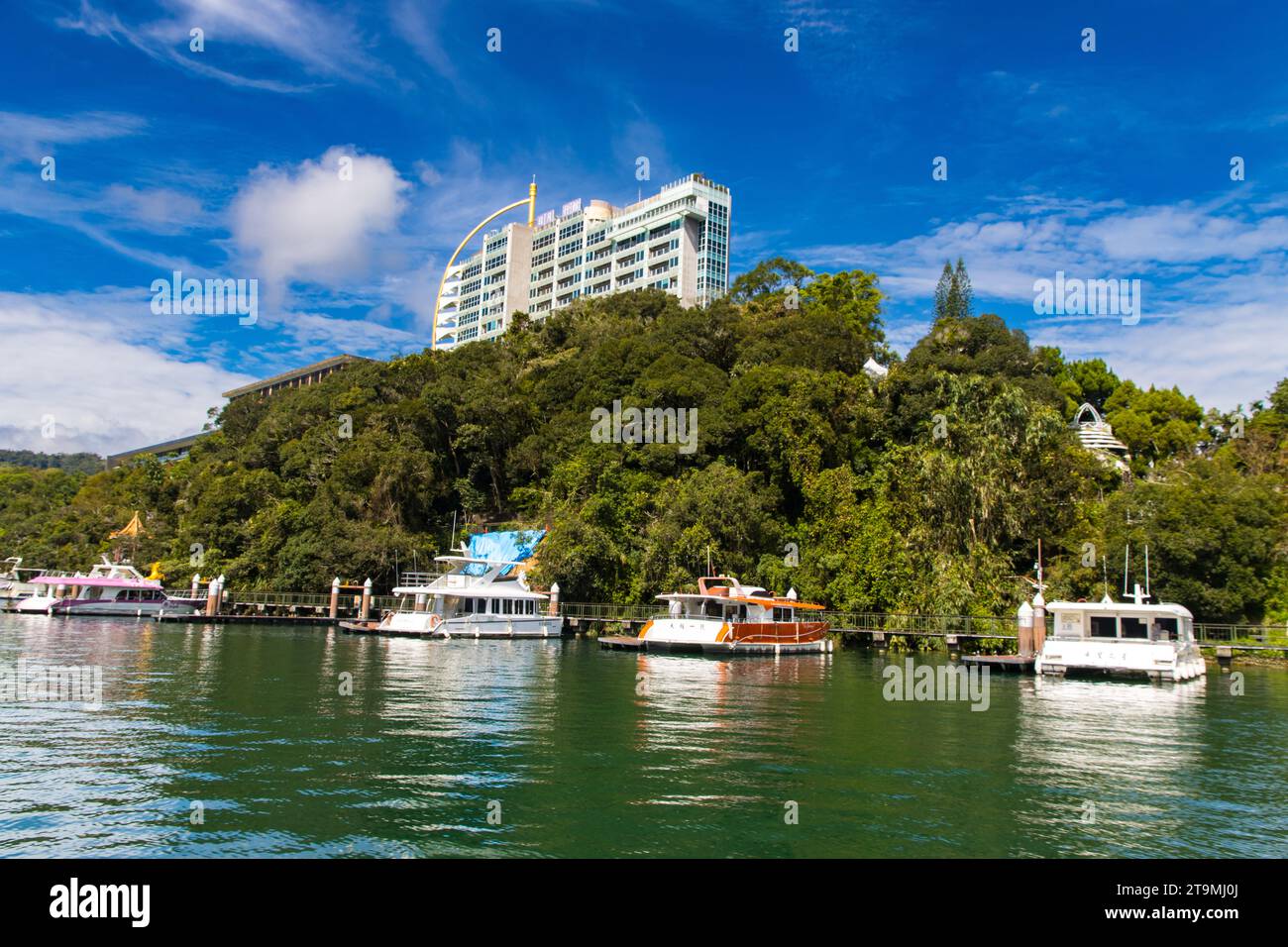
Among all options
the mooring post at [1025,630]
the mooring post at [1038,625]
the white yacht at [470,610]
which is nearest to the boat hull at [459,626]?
the white yacht at [470,610]

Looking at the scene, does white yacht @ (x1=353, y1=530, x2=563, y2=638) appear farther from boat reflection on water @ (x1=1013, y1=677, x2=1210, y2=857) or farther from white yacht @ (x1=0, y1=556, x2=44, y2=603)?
white yacht @ (x1=0, y1=556, x2=44, y2=603)

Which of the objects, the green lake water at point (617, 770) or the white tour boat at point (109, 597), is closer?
the green lake water at point (617, 770)

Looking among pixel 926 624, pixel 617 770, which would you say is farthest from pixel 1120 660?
pixel 617 770

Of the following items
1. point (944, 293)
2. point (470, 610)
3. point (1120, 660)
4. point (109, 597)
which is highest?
point (944, 293)

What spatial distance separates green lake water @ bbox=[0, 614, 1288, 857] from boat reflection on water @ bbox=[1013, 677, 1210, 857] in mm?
79

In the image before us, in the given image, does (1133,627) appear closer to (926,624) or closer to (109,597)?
(926,624)

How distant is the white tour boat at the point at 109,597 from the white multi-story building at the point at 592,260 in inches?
2018

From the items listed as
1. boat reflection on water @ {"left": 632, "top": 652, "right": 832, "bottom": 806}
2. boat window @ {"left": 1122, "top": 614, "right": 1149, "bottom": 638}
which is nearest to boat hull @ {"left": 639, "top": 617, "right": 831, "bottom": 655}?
boat reflection on water @ {"left": 632, "top": 652, "right": 832, "bottom": 806}

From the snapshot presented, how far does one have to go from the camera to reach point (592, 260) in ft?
346

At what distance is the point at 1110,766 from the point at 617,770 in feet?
31.4

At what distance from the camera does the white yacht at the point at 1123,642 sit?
31719mm

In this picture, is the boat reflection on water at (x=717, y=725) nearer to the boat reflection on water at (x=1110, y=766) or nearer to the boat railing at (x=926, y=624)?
the boat reflection on water at (x=1110, y=766)

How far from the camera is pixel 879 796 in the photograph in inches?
525
